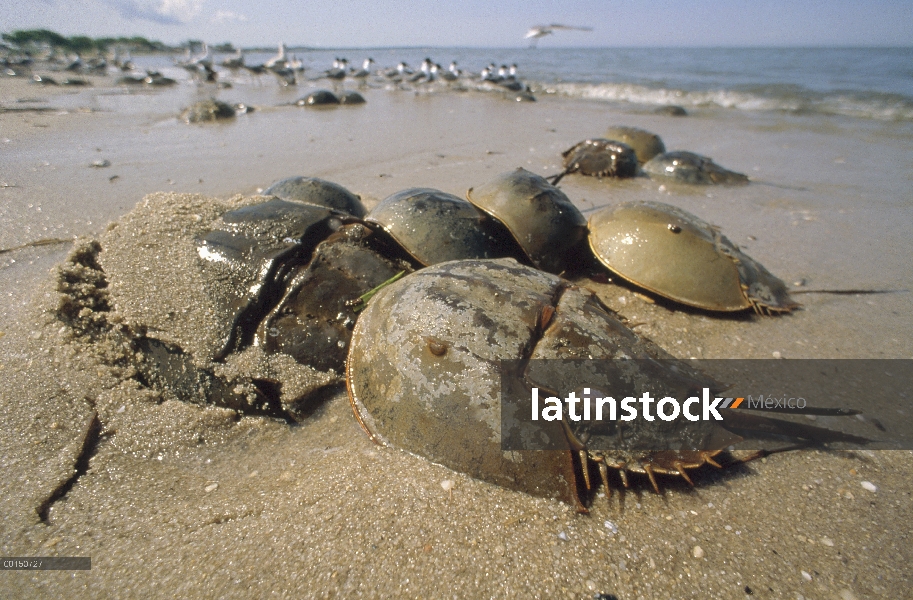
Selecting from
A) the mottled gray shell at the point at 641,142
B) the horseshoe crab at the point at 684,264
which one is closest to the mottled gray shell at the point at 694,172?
the mottled gray shell at the point at 641,142

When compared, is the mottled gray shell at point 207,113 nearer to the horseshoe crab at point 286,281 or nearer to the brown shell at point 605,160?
the brown shell at point 605,160

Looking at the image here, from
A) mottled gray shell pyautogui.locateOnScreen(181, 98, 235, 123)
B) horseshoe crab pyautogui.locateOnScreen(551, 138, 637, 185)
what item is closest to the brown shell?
horseshoe crab pyautogui.locateOnScreen(551, 138, 637, 185)

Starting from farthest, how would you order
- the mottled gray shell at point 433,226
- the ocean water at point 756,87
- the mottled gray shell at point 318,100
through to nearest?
the mottled gray shell at point 318,100
the ocean water at point 756,87
the mottled gray shell at point 433,226

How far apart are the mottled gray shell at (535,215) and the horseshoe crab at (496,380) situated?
971mm

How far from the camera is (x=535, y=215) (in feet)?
8.19

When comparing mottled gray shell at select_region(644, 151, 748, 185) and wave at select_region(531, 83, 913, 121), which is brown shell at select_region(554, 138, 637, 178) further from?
wave at select_region(531, 83, 913, 121)

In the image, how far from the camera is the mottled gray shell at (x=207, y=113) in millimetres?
8172

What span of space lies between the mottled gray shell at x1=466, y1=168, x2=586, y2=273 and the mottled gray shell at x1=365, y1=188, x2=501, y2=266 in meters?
0.13

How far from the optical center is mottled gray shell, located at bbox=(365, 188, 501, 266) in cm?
215

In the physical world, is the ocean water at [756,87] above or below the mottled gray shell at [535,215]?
above

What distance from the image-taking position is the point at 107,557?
4.27 ft

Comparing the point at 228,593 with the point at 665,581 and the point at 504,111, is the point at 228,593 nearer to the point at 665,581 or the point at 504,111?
the point at 665,581

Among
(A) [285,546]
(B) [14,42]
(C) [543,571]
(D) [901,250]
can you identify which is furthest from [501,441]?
(B) [14,42]

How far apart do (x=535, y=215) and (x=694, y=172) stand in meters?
3.58
